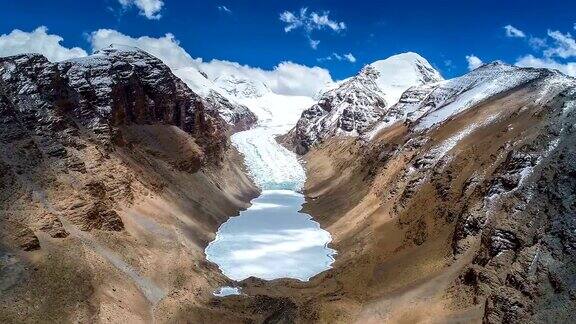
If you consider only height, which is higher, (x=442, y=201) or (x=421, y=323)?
(x=442, y=201)

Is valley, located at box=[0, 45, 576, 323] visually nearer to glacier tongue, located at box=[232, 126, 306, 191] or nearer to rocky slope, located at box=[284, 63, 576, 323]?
rocky slope, located at box=[284, 63, 576, 323]

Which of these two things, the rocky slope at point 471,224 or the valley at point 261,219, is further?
the valley at point 261,219

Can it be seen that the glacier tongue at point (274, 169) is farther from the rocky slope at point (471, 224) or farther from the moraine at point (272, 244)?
the rocky slope at point (471, 224)

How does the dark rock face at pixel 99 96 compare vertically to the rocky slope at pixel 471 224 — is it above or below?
above

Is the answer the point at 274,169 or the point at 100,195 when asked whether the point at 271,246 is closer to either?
the point at 100,195

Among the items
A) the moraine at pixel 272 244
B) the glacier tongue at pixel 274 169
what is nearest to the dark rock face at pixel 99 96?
the moraine at pixel 272 244

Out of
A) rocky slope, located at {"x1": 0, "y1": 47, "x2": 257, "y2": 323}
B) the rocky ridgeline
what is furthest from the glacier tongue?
rocky slope, located at {"x1": 0, "y1": 47, "x2": 257, "y2": 323}

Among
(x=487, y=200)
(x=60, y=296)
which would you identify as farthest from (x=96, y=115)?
(x=487, y=200)

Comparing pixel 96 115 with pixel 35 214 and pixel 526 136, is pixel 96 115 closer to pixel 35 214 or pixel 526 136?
pixel 35 214

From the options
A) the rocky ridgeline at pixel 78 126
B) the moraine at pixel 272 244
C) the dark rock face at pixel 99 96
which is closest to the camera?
the rocky ridgeline at pixel 78 126
